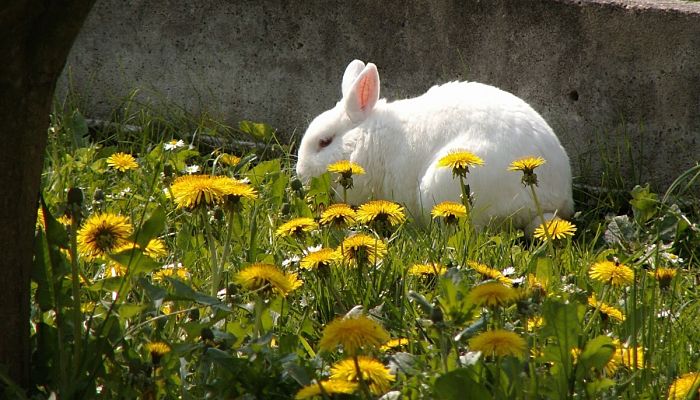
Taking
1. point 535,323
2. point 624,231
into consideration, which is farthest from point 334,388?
point 624,231

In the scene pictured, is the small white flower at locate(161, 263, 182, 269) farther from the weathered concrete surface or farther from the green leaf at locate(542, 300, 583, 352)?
the weathered concrete surface

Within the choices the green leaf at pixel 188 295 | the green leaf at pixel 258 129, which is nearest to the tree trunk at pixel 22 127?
the green leaf at pixel 188 295

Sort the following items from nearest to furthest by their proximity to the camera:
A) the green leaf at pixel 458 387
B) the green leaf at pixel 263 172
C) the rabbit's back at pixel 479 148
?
1. the green leaf at pixel 458 387
2. the rabbit's back at pixel 479 148
3. the green leaf at pixel 263 172

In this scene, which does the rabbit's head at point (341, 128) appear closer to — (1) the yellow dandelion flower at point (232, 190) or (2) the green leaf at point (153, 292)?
(1) the yellow dandelion flower at point (232, 190)

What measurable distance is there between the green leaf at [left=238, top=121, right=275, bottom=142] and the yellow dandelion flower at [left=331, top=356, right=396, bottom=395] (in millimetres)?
2965

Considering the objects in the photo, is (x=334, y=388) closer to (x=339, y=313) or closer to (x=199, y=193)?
(x=199, y=193)

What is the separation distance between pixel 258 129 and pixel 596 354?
3.01 m

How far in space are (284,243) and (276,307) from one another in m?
0.97

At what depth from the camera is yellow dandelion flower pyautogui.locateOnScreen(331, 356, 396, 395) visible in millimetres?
1836

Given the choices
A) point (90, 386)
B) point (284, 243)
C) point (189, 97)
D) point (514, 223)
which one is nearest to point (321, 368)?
point (90, 386)

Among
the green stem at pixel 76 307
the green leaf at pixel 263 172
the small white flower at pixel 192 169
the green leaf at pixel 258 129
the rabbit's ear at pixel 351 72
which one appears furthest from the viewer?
→ the green leaf at pixel 258 129

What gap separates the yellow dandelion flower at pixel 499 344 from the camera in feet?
5.98

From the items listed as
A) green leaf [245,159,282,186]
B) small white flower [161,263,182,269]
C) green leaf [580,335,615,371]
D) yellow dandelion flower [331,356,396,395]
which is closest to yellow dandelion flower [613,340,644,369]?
green leaf [580,335,615,371]

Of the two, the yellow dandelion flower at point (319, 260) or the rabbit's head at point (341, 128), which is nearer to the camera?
the yellow dandelion flower at point (319, 260)
